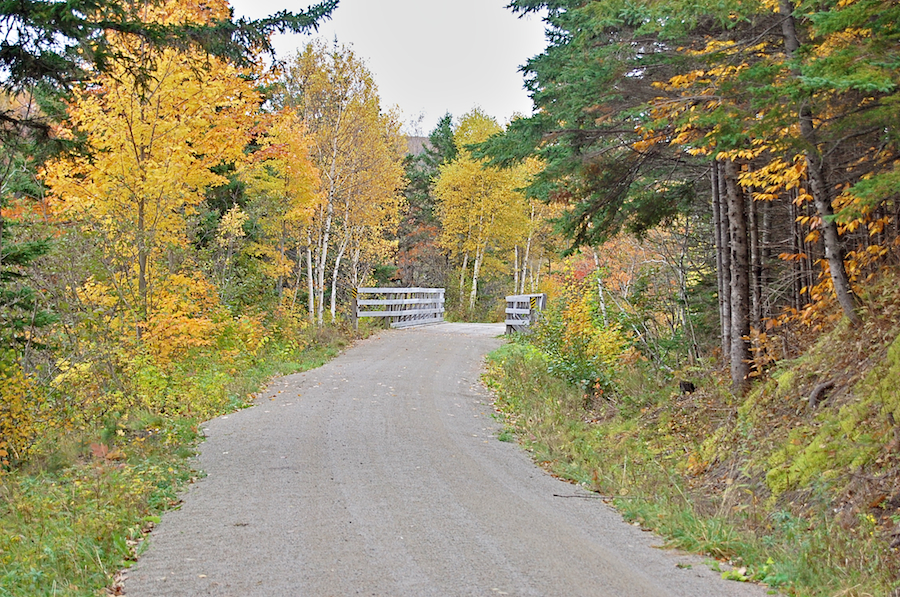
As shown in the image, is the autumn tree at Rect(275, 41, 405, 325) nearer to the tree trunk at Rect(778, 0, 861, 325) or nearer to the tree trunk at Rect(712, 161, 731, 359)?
the tree trunk at Rect(712, 161, 731, 359)

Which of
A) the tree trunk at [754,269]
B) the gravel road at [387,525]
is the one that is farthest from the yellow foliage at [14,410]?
the tree trunk at [754,269]

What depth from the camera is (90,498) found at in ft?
22.5

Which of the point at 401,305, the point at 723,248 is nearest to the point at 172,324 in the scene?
→ the point at 723,248

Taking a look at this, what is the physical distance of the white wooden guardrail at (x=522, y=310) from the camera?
24.8 meters

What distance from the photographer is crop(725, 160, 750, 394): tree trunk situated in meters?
9.91

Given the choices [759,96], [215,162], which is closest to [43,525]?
[759,96]

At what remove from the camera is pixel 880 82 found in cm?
529

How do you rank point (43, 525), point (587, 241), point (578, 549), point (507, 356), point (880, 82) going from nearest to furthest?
point (880, 82)
point (578, 549)
point (43, 525)
point (587, 241)
point (507, 356)

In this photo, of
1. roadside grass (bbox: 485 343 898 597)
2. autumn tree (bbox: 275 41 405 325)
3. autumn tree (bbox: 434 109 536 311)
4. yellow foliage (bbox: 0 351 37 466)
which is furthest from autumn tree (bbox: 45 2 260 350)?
autumn tree (bbox: 434 109 536 311)

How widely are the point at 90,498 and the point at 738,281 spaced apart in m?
7.74

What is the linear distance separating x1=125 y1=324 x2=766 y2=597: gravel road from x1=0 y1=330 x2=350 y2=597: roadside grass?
9.2 inches

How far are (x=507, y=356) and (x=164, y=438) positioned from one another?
10.9 metres

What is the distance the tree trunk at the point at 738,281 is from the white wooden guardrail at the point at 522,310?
1336cm

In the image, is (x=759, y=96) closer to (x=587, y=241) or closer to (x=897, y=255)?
(x=897, y=255)
